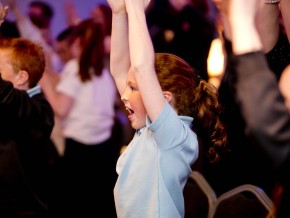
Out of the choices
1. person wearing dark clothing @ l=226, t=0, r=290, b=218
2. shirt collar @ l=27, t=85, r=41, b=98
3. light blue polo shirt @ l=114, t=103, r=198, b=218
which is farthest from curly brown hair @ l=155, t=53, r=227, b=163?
shirt collar @ l=27, t=85, r=41, b=98

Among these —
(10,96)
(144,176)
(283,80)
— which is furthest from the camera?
(10,96)

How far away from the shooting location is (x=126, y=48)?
244 centimetres

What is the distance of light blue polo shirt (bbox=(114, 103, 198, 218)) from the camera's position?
2.16 meters

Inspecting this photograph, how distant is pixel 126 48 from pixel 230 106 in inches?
28.6

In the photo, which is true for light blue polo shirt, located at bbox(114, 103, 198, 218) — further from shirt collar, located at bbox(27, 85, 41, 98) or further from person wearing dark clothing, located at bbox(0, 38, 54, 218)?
shirt collar, located at bbox(27, 85, 41, 98)

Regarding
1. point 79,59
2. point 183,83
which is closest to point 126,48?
point 183,83

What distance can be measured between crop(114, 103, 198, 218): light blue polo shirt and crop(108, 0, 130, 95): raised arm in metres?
0.32

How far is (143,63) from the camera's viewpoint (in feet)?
6.76

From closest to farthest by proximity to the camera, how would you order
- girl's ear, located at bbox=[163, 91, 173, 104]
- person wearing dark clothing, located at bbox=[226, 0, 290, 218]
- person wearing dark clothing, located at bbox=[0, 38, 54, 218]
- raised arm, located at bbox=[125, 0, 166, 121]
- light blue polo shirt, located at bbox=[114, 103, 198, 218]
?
person wearing dark clothing, located at bbox=[226, 0, 290, 218]
raised arm, located at bbox=[125, 0, 166, 121]
light blue polo shirt, located at bbox=[114, 103, 198, 218]
girl's ear, located at bbox=[163, 91, 173, 104]
person wearing dark clothing, located at bbox=[0, 38, 54, 218]

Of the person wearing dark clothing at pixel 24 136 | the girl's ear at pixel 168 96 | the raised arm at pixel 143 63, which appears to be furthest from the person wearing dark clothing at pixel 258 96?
the person wearing dark clothing at pixel 24 136

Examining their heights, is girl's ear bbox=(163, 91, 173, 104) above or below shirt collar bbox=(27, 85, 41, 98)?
above

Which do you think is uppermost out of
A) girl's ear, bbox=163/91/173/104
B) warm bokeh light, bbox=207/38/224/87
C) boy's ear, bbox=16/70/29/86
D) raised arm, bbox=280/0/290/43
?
raised arm, bbox=280/0/290/43

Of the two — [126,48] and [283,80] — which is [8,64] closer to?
[126,48]

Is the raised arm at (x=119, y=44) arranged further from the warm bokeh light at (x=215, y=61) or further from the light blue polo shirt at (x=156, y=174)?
the warm bokeh light at (x=215, y=61)
